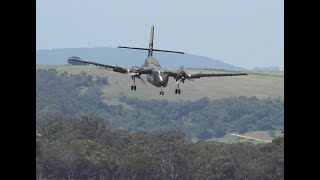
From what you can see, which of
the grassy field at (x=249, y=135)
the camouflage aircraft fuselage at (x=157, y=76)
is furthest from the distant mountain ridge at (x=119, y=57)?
the camouflage aircraft fuselage at (x=157, y=76)

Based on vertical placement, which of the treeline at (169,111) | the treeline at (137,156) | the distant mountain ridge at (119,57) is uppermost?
the distant mountain ridge at (119,57)

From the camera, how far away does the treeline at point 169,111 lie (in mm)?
78625

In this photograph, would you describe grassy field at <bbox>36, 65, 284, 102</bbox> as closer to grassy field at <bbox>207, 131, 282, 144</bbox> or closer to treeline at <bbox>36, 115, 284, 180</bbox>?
grassy field at <bbox>207, 131, 282, 144</bbox>

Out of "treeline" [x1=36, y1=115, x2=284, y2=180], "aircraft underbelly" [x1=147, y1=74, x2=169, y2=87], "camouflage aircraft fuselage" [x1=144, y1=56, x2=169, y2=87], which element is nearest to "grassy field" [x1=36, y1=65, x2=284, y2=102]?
"treeline" [x1=36, y1=115, x2=284, y2=180]

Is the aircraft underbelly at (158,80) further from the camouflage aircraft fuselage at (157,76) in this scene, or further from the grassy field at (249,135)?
the grassy field at (249,135)

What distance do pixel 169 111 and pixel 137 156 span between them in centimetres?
2476

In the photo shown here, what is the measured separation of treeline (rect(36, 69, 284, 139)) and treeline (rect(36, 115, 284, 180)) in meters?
17.2

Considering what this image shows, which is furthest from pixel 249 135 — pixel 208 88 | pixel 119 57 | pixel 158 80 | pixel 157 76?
pixel 158 80

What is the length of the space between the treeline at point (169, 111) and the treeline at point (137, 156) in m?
17.2

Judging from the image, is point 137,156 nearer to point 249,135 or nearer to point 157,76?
point 249,135
